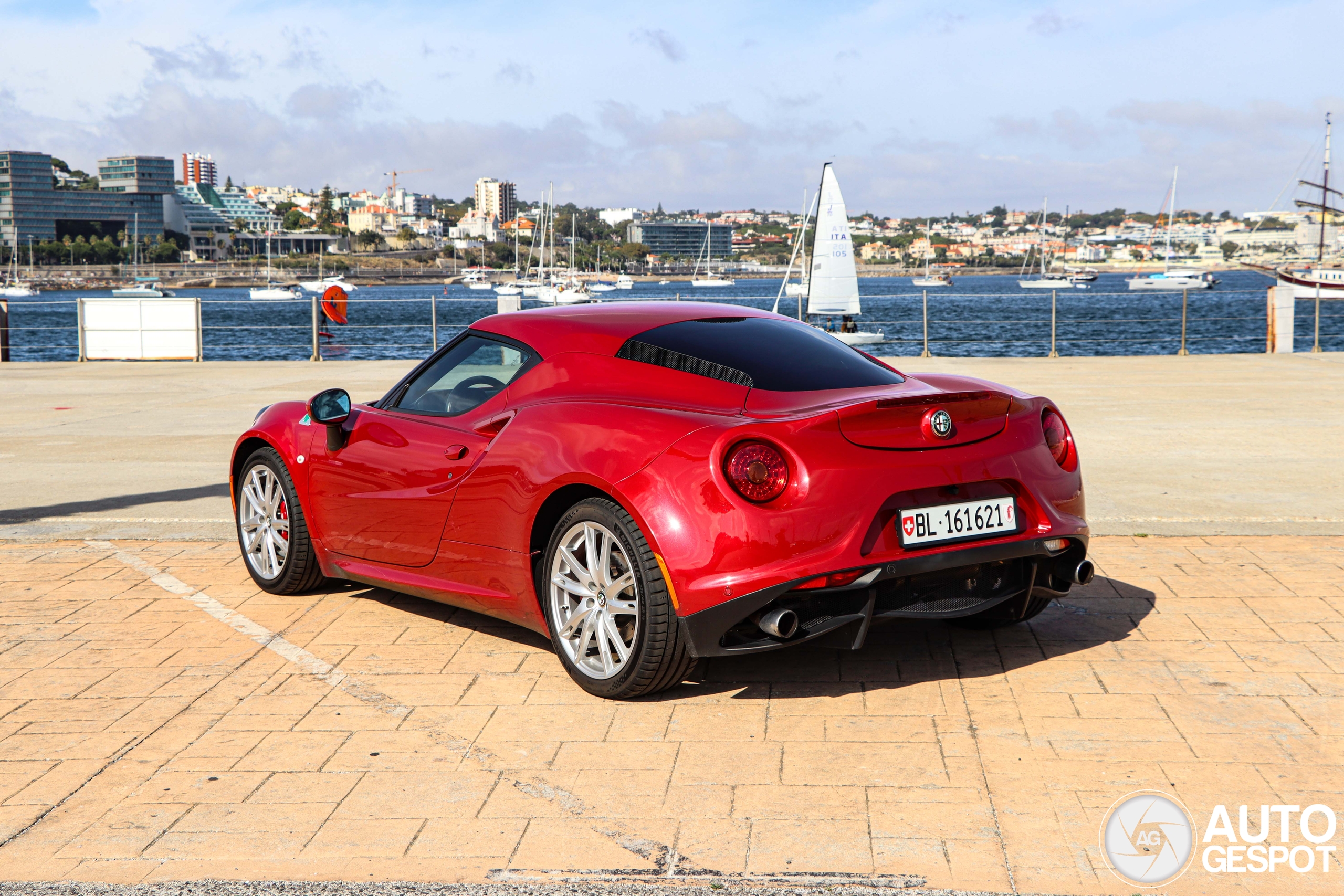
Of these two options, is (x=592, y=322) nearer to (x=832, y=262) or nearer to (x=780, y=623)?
(x=780, y=623)

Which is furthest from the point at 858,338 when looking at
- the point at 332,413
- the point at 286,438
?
the point at 332,413

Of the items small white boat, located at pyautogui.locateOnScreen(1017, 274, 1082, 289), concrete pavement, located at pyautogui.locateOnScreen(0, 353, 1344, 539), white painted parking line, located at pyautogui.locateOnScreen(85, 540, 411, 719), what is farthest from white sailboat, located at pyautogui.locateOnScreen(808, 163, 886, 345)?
small white boat, located at pyautogui.locateOnScreen(1017, 274, 1082, 289)

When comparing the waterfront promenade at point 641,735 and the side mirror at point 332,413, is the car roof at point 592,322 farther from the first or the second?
the waterfront promenade at point 641,735

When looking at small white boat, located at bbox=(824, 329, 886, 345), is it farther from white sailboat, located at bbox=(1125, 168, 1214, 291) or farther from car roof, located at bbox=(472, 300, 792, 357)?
white sailboat, located at bbox=(1125, 168, 1214, 291)

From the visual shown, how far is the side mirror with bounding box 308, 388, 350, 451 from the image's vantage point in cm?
542

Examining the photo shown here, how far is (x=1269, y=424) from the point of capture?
1130 centimetres

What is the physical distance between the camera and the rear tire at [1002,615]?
4.45 meters

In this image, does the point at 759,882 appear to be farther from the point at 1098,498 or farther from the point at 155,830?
the point at 1098,498

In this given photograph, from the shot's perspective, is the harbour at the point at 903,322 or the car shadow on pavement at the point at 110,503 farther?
the harbour at the point at 903,322

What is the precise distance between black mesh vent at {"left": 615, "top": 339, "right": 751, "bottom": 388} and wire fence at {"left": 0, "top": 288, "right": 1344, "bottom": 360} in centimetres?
435

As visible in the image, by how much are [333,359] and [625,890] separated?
23.1 metres

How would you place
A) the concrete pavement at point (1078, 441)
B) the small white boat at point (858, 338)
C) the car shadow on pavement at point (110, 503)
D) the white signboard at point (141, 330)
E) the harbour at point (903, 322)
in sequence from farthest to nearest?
the harbour at point (903, 322)
the small white boat at point (858, 338)
the white signboard at point (141, 330)
the car shadow on pavement at point (110, 503)
the concrete pavement at point (1078, 441)

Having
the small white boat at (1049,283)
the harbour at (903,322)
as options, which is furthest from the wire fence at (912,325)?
the small white boat at (1049,283)

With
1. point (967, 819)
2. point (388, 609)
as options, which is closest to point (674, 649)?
point (967, 819)
